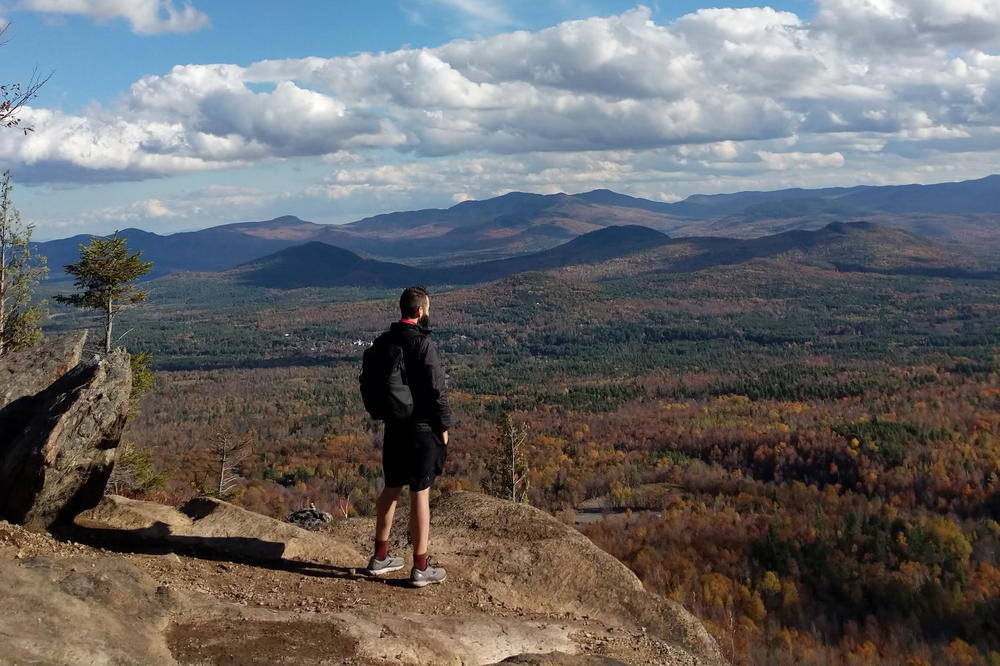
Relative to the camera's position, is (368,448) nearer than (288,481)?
No

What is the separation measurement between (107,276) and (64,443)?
16.5m

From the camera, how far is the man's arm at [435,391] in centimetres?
962

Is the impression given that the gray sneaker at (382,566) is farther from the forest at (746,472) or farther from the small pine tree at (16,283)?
the small pine tree at (16,283)

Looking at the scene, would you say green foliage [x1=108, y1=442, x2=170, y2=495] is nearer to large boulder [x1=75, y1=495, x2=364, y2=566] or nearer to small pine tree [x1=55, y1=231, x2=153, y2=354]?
small pine tree [x1=55, y1=231, x2=153, y2=354]

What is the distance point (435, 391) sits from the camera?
9656mm

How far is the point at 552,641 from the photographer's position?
31.9 ft

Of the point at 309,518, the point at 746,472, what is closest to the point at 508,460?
the point at 309,518

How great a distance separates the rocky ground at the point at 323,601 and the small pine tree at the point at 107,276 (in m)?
15.1

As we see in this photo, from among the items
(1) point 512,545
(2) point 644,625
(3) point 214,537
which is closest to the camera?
(2) point 644,625

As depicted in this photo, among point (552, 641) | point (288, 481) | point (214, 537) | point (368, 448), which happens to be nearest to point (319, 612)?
point (552, 641)

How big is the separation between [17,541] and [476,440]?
303ft

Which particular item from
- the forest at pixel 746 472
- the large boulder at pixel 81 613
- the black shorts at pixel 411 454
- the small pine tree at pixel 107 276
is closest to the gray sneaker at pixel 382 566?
the black shorts at pixel 411 454

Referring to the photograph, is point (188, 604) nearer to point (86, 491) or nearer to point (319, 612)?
point (319, 612)

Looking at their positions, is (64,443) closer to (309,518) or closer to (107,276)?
(309,518)
